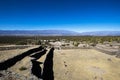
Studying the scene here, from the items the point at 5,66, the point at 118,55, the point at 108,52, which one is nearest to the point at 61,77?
the point at 5,66

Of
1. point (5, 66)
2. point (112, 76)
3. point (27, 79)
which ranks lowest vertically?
point (112, 76)

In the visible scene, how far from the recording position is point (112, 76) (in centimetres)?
1769

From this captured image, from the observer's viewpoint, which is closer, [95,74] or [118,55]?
[95,74]

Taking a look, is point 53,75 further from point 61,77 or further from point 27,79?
point 27,79

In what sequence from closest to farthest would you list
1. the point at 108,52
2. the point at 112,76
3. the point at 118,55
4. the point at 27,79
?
the point at 27,79 → the point at 112,76 → the point at 118,55 → the point at 108,52

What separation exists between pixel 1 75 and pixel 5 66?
8.04 meters

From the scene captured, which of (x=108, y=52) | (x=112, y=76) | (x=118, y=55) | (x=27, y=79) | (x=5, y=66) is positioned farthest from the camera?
(x=108, y=52)

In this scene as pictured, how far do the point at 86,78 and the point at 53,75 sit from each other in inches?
158

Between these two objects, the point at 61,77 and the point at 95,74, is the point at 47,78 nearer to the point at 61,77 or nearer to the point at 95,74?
the point at 61,77

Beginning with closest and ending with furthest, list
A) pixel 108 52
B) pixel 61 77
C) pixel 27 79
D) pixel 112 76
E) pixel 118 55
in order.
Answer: pixel 27 79, pixel 61 77, pixel 112 76, pixel 118 55, pixel 108 52

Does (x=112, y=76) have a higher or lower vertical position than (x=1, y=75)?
lower

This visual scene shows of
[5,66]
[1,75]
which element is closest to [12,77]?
[1,75]

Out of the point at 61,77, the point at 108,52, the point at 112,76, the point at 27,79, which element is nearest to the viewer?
the point at 27,79

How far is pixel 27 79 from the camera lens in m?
7.35
